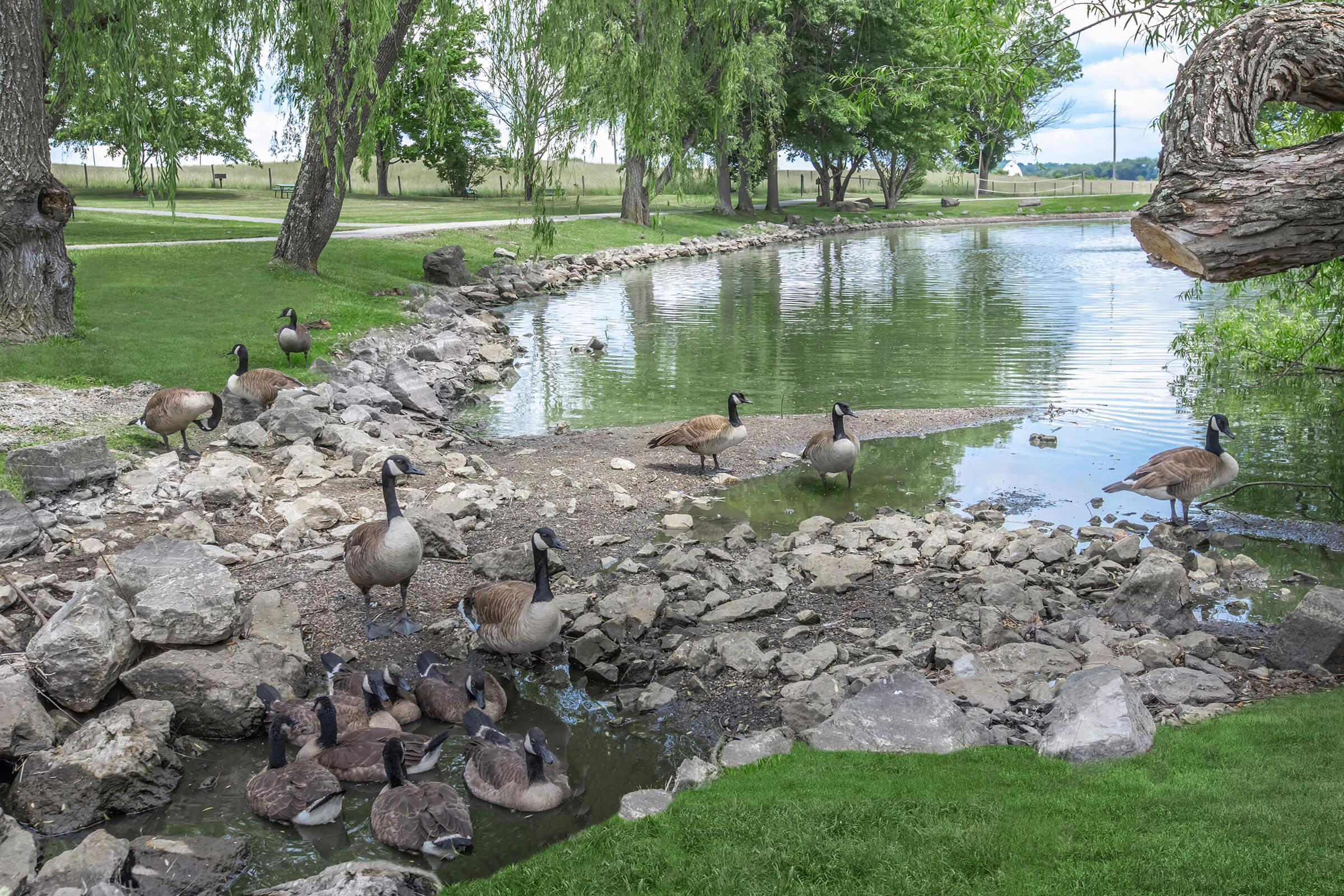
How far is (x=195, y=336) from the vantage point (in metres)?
21.9

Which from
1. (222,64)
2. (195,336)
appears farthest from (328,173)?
(222,64)

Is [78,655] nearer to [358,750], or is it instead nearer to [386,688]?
[386,688]

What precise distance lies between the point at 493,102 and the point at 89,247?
19.3 m

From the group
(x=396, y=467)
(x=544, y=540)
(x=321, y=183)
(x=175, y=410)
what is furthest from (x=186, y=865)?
(x=321, y=183)

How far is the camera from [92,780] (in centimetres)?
748

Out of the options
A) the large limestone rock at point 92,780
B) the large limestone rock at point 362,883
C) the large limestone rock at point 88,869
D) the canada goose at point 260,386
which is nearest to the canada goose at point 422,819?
the large limestone rock at point 362,883

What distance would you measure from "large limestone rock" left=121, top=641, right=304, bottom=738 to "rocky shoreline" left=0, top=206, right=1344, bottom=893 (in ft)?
0.08

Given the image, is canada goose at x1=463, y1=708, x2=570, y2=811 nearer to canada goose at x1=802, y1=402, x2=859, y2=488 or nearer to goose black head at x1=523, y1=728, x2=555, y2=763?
goose black head at x1=523, y1=728, x2=555, y2=763

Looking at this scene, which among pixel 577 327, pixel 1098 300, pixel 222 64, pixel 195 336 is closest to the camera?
pixel 222 64

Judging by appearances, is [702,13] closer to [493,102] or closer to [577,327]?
[493,102]

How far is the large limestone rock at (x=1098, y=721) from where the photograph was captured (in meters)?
6.86

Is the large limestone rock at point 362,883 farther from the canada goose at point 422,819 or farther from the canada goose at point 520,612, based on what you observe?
the canada goose at point 520,612

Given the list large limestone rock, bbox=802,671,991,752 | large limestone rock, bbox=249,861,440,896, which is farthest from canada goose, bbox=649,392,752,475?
large limestone rock, bbox=249,861,440,896

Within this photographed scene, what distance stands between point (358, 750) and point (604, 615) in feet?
10.4
